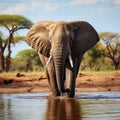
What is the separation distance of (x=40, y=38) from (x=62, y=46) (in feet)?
5.63

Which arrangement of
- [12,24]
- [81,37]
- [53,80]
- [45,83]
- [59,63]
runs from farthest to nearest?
[12,24], [45,83], [81,37], [53,80], [59,63]

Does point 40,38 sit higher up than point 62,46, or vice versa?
point 62,46

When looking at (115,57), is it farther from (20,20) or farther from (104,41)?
(20,20)

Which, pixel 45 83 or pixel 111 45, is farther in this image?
pixel 111 45

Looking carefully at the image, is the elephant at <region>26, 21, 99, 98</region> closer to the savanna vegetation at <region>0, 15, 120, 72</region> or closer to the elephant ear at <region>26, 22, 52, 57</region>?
the elephant ear at <region>26, 22, 52, 57</region>

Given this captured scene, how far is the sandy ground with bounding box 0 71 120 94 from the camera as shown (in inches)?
876

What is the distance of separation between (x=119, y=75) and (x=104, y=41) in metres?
23.0

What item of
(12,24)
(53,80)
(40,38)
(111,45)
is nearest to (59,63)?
(53,80)

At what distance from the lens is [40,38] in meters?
16.1

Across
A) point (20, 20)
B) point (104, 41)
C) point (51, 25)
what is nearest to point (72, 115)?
point (51, 25)

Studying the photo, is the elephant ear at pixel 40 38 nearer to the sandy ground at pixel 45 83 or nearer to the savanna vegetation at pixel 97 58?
the sandy ground at pixel 45 83

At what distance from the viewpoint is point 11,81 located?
2422cm

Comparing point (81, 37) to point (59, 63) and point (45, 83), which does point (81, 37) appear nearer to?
point (59, 63)

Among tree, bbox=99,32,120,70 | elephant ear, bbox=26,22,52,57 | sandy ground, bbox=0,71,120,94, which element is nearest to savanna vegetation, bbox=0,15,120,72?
tree, bbox=99,32,120,70
